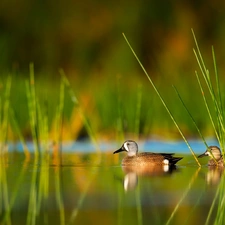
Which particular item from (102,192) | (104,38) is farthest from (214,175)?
(104,38)

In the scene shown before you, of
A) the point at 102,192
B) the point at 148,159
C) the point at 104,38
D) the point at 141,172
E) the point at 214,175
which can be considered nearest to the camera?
the point at 102,192

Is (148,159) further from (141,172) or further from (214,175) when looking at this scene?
(214,175)

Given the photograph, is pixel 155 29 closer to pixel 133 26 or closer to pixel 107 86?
pixel 133 26

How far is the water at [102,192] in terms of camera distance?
5609 millimetres

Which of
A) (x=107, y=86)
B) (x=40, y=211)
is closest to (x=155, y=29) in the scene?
(x=107, y=86)

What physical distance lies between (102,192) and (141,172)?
1714 millimetres

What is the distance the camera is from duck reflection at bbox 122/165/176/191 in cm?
749

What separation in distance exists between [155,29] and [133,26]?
1.69 meters

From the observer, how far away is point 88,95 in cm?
1221

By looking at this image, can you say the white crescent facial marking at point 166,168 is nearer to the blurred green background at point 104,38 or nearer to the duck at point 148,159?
the duck at point 148,159

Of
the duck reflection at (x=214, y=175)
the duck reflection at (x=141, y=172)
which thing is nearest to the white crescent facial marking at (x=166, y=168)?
the duck reflection at (x=141, y=172)

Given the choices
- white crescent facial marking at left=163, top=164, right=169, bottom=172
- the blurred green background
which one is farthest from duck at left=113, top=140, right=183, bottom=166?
the blurred green background

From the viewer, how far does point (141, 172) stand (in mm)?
→ 8414

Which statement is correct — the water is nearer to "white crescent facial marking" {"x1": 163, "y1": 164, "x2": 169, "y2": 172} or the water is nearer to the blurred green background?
"white crescent facial marking" {"x1": 163, "y1": 164, "x2": 169, "y2": 172}
